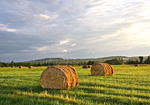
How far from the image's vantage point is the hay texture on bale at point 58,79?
32.9 ft

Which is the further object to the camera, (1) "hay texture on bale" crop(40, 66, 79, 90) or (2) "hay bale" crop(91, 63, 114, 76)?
(2) "hay bale" crop(91, 63, 114, 76)

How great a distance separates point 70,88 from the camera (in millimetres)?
10258

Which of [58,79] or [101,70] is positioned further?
[101,70]

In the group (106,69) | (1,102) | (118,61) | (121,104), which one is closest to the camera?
(121,104)

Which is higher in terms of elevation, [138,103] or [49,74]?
[49,74]

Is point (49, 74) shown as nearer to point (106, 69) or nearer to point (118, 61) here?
point (106, 69)

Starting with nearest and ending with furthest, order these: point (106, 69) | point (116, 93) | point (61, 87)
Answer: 1. point (116, 93)
2. point (61, 87)
3. point (106, 69)

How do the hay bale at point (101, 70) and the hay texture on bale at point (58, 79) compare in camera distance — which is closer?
the hay texture on bale at point (58, 79)

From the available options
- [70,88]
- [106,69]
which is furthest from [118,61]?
[70,88]

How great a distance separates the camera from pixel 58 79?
1024 cm

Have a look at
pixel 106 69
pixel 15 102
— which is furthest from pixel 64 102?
pixel 106 69

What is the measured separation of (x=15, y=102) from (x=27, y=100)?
585 mm

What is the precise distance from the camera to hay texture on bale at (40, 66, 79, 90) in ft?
32.9

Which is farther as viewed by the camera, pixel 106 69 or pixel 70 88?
pixel 106 69
